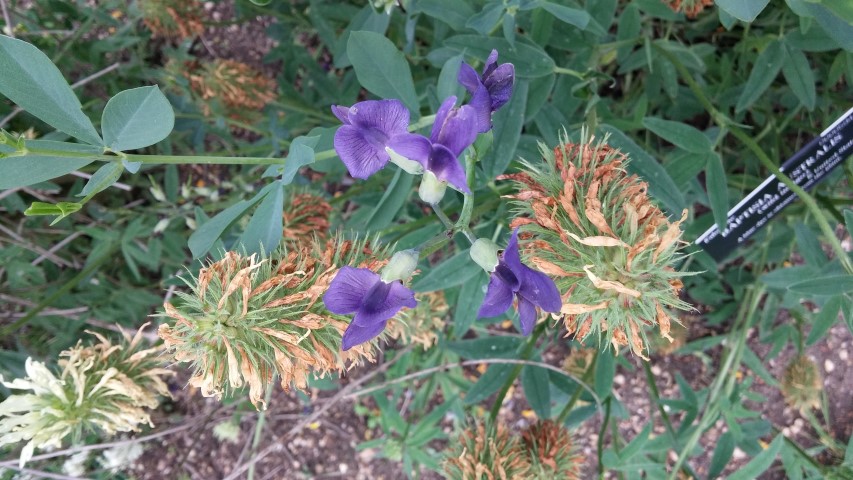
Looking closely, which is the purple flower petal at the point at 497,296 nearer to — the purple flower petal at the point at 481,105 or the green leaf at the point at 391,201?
the purple flower petal at the point at 481,105

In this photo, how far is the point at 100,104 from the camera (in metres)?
3.01

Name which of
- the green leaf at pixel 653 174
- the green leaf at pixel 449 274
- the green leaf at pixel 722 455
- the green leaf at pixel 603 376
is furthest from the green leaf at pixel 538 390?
the green leaf at pixel 653 174

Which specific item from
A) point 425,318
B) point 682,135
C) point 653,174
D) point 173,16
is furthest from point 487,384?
point 173,16

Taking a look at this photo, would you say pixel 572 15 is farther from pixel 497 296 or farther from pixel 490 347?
pixel 490 347

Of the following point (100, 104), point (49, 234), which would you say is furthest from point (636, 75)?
point (49, 234)

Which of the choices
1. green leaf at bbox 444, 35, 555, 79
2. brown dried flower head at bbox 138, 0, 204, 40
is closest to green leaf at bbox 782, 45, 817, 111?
green leaf at bbox 444, 35, 555, 79

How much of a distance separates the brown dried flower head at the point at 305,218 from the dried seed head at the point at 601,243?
2.38 ft

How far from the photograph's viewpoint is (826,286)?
63.7 inches

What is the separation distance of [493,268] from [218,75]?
74.5 inches

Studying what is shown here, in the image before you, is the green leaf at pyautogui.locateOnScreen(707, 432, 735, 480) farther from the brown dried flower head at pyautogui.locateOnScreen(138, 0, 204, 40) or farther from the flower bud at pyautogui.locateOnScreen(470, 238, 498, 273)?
the brown dried flower head at pyautogui.locateOnScreen(138, 0, 204, 40)

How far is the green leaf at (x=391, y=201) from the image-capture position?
1.55m

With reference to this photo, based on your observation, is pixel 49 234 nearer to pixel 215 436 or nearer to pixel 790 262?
pixel 215 436

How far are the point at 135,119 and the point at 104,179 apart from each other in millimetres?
138

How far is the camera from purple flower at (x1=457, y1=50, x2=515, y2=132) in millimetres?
1174
